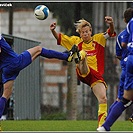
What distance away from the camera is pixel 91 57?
43.1 ft

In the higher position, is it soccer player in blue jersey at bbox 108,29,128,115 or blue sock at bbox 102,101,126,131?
soccer player in blue jersey at bbox 108,29,128,115

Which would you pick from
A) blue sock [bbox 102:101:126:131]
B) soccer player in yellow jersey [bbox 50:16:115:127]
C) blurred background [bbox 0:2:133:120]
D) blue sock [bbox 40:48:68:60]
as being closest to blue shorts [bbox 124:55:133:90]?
blue sock [bbox 102:101:126:131]

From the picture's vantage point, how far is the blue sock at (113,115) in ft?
36.3

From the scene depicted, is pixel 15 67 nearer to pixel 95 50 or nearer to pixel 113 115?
pixel 95 50

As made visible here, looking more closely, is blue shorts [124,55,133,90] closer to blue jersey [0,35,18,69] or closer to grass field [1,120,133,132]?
blue jersey [0,35,18,69]

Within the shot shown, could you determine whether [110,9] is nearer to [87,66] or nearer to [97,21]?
[97,21]

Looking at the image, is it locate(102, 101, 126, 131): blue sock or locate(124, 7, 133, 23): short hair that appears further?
locate(124, 7, 133, 23): short hair

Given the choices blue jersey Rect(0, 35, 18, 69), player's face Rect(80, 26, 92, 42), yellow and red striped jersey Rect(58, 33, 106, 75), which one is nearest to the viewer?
blue jersey Rect(0, 35, 18, 69)

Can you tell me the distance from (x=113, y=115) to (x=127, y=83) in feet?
2.05

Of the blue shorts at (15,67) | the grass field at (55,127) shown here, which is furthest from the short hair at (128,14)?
the grass field at (55,127)

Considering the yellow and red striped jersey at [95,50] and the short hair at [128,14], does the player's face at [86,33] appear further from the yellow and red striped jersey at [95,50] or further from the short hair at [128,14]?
the short hair at [128,14]

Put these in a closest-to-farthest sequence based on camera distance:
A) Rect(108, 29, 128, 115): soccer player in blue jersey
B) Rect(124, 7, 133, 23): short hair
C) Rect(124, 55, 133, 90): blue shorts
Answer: Rect(124, 55, 133, 90): blue shorts, Rect(124, 7, 133, 23): short hair, Rect(108, 29, 128, 115): soccer player in blue jersey

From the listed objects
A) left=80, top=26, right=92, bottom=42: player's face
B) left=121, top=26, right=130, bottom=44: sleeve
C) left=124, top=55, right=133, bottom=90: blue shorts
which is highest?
left=80, top=26, right=92, bottom=42: player's face

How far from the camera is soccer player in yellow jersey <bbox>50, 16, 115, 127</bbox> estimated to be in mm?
12766
